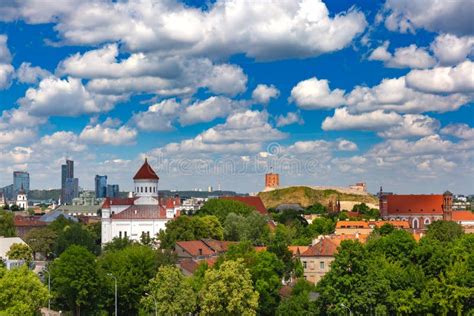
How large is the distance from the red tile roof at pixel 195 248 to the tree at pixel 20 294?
40.8 metres

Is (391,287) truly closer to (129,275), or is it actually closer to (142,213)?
(129,275)

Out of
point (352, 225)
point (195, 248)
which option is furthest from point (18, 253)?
point (352, 225)

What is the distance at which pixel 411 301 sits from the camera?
6212 centimetres

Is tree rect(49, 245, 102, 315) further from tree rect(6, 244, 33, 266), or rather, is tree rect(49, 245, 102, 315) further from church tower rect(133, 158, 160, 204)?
church tower rect(133, 158, 160, 204)

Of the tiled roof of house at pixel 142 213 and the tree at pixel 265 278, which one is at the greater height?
the tiled roof of house at pixel 142 213

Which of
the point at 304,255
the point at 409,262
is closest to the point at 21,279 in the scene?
the point at 409,262

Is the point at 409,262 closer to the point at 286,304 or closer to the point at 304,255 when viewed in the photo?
the point at 286,304

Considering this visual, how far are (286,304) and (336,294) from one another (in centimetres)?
668

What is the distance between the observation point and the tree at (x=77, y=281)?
237ft

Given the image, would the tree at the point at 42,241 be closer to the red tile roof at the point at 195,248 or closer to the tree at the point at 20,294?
the red tile roof at the point at 195,248

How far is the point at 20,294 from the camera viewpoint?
2389 inches

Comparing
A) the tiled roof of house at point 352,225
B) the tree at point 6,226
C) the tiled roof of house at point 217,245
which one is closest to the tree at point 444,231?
the tiled roof of house at point 352,225

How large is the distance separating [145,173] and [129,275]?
240ft

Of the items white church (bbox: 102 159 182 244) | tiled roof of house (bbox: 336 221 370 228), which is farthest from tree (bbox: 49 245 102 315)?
tiled roof of house (bbox: 336 221 370 228)
